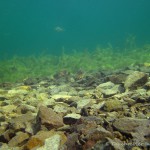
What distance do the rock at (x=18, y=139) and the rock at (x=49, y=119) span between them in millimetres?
302

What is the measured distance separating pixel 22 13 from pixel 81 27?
49.7 m

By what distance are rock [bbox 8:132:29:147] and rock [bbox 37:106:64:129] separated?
30 centimetres

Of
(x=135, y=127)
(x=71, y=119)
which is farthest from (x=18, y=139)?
(x=135, y=127)

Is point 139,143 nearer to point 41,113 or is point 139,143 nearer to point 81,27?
point 41,113

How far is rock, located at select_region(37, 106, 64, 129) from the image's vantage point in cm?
Answer: 381

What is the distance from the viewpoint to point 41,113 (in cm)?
389

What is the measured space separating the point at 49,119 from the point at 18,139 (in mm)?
523

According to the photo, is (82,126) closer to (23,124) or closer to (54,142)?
(54,142)

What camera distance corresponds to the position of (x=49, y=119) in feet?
12.6

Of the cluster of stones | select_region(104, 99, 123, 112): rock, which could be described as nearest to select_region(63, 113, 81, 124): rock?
the cluster of stones

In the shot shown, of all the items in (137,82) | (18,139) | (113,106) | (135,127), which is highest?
(137,82)

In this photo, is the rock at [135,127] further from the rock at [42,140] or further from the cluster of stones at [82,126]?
the rock at [42,140]

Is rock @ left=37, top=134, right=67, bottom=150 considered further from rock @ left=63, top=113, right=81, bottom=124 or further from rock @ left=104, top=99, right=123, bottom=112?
rock @ left=104, top=99, right=123, bottom=112

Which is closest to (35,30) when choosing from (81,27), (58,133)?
(81,27)
